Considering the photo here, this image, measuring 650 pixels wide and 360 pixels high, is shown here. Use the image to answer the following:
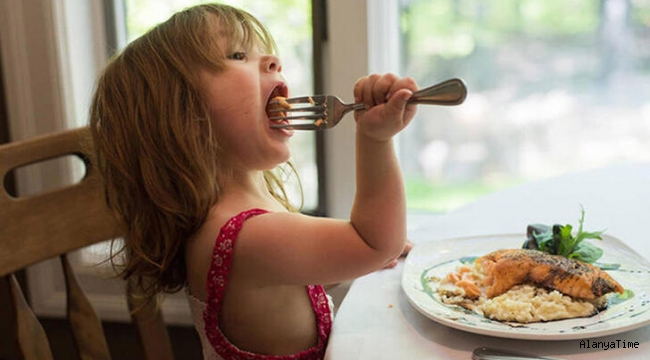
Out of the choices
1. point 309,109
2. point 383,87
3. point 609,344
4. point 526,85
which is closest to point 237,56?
point 309,109

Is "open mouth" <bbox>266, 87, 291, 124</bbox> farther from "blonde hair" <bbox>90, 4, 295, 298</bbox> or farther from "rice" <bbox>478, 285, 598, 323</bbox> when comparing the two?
"rice" <bbox>478, 285, 598, 323</bbox>

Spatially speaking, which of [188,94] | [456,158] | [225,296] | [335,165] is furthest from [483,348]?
[456,158]

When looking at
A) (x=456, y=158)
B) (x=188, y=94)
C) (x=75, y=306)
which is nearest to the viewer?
(x=188, y=94)

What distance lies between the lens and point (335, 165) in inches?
65.8

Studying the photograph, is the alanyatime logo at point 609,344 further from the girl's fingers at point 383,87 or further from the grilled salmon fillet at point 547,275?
the girl's fingers at point 383,87

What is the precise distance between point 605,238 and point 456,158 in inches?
30.0

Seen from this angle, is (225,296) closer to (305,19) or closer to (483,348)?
(483,348)

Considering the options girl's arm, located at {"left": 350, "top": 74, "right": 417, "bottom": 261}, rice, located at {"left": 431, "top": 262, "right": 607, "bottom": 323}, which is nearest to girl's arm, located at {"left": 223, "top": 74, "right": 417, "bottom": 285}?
girl's arm, located at {"left": 350, "top": 74, "right": 417, "bottom": 261}

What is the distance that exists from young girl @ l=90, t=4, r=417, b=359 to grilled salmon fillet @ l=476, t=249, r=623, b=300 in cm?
13

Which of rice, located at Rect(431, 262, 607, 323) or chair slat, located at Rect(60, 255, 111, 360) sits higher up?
rice, located at Rect(431, 262, 607, 323)

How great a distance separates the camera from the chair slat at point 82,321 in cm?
118

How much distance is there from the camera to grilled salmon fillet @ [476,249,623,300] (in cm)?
80

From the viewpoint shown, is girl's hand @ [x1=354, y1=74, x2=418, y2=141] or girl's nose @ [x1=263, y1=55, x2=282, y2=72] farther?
girl's nose @ [x1=263, y1=55, x2=282, y2=72]

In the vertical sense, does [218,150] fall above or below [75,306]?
above
